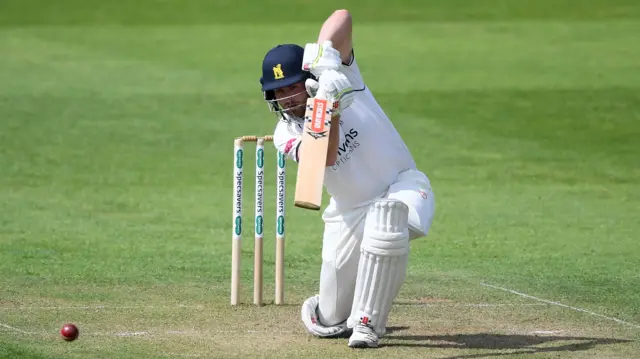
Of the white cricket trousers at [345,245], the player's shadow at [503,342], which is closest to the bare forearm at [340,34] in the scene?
the white cricket trousers at [345,245]

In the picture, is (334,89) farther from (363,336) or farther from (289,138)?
(363,336)

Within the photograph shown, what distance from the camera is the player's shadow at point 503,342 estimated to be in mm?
5852

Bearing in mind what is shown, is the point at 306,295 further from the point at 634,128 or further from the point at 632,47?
the point at 632,47

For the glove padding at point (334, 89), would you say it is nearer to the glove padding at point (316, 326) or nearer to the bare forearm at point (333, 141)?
the bare forearm at point (333, 141)

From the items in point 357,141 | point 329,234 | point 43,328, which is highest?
point 357,141

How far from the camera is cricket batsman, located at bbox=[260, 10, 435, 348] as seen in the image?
5.60 meters

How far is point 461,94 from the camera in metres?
16.3

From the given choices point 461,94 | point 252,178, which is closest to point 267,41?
point 461,94

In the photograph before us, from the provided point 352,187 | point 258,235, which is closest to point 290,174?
point 258,235

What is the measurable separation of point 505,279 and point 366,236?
2.46 m

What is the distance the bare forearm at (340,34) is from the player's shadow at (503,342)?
1390 mm

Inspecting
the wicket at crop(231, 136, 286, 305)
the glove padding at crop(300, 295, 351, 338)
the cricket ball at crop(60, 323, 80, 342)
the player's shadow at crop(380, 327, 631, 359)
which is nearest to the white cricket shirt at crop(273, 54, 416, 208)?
the glove padding at crop(300, 295, 351, 338)

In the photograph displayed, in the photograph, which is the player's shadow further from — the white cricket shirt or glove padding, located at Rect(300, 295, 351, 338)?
the white cricket shirt

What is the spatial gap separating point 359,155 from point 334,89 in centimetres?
52
